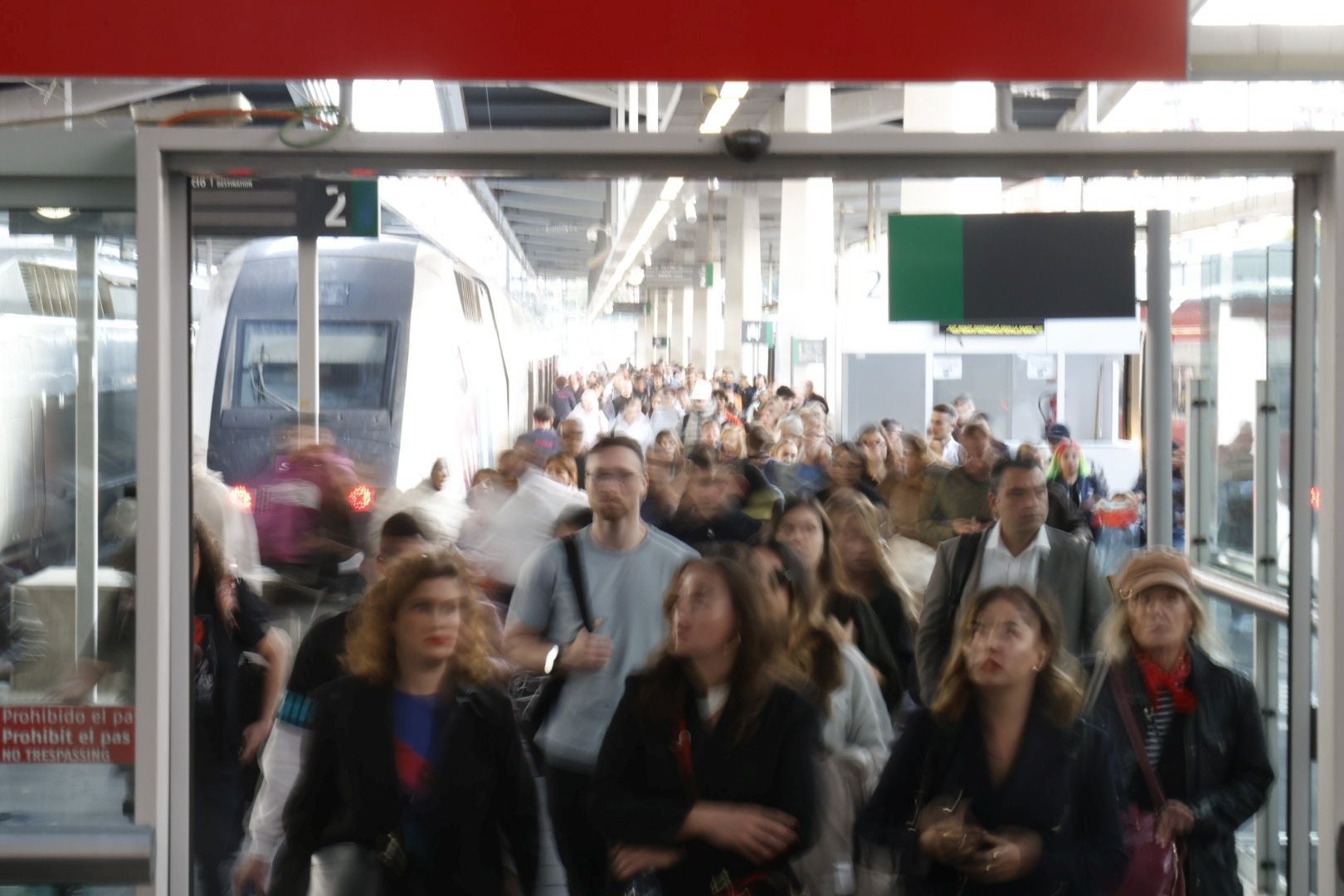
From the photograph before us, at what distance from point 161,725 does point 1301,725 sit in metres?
2.07

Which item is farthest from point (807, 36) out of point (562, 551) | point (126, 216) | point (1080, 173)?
point (562, 551)

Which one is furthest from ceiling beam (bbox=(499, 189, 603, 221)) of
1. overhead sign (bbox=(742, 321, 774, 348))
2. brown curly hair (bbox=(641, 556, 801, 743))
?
brown curly hair (bbox=(641, 556, 801, 743))

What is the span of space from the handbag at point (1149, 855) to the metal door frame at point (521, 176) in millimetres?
943

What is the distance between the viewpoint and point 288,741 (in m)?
3.93

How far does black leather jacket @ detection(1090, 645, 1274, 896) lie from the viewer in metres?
3.88

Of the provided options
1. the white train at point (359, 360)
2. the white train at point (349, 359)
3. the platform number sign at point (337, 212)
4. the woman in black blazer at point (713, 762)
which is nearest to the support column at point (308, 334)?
the platform number sign at point (337, 212)

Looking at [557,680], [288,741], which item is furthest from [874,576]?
[288,741]

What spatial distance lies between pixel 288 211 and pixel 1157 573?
2688 mm

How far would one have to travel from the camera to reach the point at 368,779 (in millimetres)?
3389

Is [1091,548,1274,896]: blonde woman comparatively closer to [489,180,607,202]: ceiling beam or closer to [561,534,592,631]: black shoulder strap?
[561,534,592,631]: black shoulder strap

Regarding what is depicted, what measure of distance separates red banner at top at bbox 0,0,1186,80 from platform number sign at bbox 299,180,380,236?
178 cm

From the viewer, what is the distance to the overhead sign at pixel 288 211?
15.6 feet

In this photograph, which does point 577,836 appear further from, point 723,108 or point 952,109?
point 952,109

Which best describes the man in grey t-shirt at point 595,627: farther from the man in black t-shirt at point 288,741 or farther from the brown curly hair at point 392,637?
the brown curly hair at point 392,637
